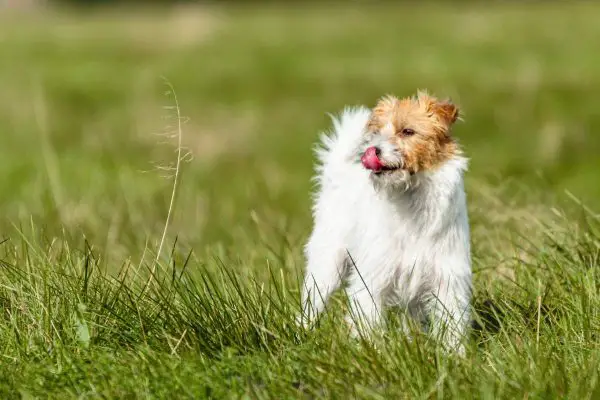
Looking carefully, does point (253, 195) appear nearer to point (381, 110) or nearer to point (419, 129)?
point (381, 110)

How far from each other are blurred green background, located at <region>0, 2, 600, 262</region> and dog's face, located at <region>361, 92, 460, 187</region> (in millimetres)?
1538

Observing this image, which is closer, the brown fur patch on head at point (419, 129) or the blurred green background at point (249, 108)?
the brown fur patch on head at point (419, 129)

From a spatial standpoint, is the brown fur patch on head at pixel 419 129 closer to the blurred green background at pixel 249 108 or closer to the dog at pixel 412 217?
the dog at pixel 412 217

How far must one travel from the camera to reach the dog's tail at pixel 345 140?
6039 mm

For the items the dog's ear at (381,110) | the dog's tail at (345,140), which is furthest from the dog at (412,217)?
the dog's tail at (345,140)

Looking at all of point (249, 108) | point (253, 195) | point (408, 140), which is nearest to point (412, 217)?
point (408, 140)

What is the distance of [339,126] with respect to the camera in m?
6.28

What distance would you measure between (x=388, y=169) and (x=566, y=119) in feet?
39.3

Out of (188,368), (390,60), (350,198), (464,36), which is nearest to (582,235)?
(350,198)

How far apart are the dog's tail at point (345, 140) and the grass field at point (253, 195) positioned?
646 mm

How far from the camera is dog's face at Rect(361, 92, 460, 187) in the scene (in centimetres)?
527

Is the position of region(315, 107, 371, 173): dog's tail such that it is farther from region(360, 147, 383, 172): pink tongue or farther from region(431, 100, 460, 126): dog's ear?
region(360, 147, 383, 172): pink tongue

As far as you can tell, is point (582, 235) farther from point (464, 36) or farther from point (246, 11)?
point (246, 11)

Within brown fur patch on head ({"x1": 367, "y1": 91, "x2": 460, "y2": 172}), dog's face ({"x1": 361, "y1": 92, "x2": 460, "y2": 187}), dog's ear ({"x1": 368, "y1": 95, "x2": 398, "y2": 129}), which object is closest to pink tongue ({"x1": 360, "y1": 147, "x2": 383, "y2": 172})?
dog's face ({"x1": 361, "y1": 92, "x2": 460, "y2": 187})
